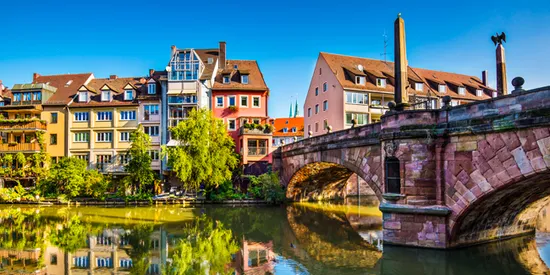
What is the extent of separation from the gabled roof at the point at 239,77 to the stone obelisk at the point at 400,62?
88.4 feet

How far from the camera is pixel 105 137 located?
4444cm

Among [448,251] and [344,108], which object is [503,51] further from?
[344,108]

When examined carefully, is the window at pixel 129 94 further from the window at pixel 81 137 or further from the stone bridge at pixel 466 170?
the stone bridge at pixel 466 170

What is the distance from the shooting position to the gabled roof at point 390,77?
139 ft

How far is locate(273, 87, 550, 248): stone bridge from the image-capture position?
12.7 meters

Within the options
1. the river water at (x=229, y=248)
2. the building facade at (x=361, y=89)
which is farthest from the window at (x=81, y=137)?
the building facade at (x=361, y=89)

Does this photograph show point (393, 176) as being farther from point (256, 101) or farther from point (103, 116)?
point (103, 116)

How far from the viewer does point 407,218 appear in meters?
16.1

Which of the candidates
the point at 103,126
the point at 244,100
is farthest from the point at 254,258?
the point at 103,126

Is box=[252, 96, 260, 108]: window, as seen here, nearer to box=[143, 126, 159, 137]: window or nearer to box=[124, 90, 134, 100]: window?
box=[143, 126, 159, 137]: window

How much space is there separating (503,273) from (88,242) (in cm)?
1874

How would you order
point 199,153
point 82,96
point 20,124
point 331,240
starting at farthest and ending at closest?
point 82,96 < point 20,124 < point 199,153 < point 331,240

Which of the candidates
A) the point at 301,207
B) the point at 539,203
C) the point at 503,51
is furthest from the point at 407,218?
the point at 301,207

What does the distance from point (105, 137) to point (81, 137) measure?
286 centimetres
